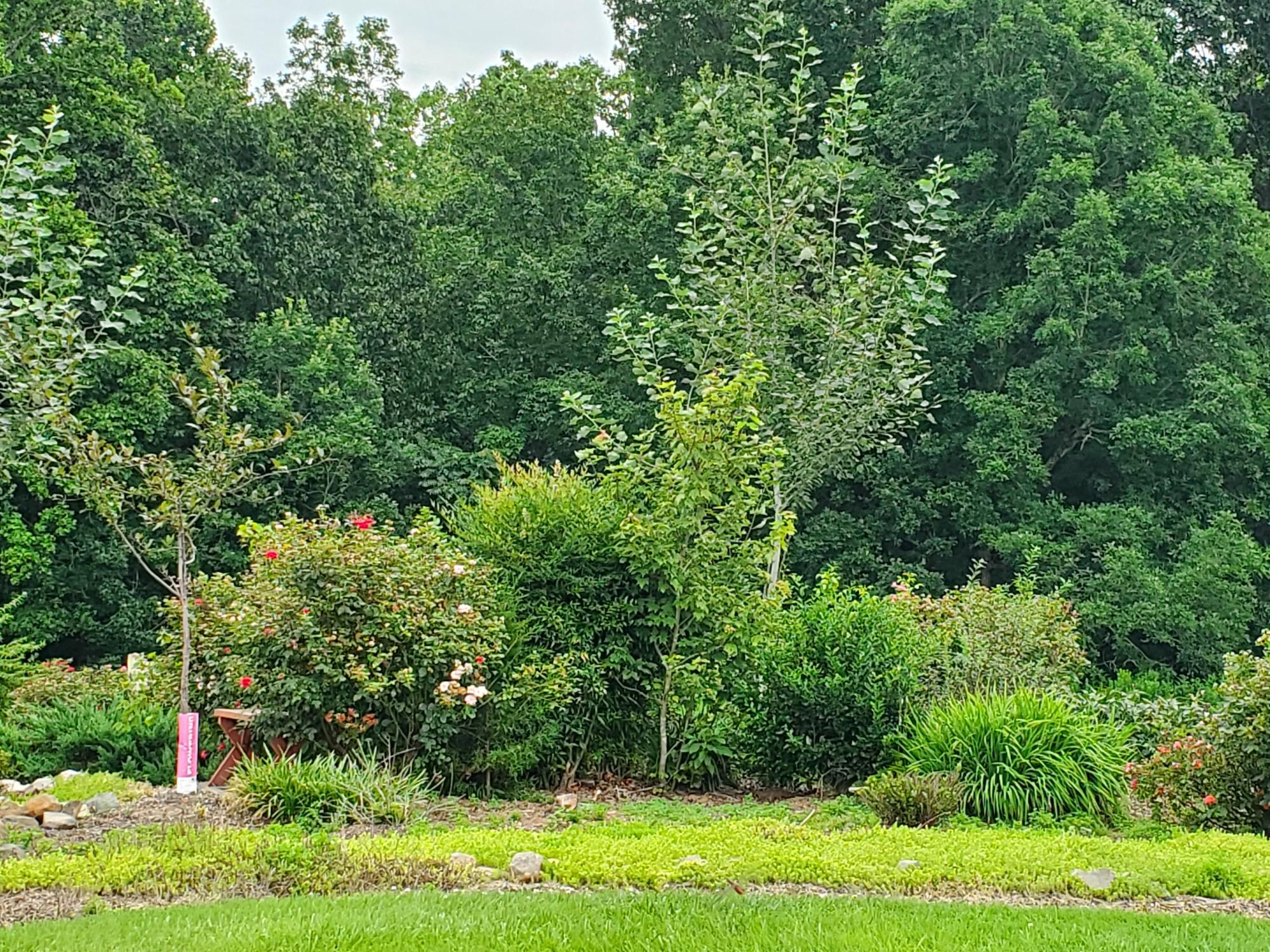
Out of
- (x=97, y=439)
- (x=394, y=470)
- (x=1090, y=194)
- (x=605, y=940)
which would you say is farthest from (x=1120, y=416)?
(x=605, y=940)

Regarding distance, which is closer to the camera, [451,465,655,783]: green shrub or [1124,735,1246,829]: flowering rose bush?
[1124,735,1246,829]: flowering rose bush

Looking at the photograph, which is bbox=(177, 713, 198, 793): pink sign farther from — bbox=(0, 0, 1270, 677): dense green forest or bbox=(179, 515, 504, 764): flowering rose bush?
bbox=(0, 0, 1270, 677): dense green forest

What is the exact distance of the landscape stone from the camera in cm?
537

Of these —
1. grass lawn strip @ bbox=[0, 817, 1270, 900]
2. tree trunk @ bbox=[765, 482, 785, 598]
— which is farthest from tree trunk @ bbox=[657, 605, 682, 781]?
grass lawn strip @ bbox=[0, 817, 1270, 900]

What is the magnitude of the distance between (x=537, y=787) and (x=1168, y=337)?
41.4 ft

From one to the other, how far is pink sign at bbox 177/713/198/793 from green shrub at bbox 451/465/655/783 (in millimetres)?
1900

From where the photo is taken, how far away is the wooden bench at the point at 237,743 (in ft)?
21.6

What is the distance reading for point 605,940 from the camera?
329 cm

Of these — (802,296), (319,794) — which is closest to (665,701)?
(319,794)

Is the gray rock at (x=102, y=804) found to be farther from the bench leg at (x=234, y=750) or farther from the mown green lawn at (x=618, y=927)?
the mown green lawn at (x=618, y=927)

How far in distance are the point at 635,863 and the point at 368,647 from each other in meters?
2.69

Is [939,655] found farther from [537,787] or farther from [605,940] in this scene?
[605,940]

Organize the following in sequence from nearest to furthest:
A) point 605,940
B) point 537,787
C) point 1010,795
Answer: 1. point 605,940
2. point 1010,795
3. point 537,787

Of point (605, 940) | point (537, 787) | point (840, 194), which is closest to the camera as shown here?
point (605, 940)
